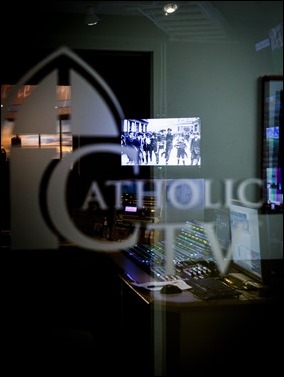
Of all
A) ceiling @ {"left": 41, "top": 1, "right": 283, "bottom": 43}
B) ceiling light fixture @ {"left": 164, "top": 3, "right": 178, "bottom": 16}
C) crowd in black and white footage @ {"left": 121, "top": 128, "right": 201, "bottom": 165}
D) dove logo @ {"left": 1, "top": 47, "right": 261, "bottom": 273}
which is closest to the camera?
ceiling @ {"left": 41, "top": 1, "right": 283, "bottom": 43}

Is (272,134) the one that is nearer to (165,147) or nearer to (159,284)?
(165,147)

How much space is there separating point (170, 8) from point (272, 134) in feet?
4.02

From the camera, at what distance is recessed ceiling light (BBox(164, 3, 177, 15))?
322 cm

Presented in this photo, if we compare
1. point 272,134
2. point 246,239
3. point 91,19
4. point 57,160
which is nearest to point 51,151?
point 57,160

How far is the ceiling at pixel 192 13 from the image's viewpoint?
3.07 m

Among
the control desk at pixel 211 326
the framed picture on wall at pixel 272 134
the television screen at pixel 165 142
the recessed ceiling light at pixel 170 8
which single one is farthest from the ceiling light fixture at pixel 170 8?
the control desk at pixel 211 326

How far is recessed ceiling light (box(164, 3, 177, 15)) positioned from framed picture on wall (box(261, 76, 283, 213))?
35.5 inches

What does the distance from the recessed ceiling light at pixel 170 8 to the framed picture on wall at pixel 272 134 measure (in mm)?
901

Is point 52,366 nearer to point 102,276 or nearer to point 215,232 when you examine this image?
point 215,232

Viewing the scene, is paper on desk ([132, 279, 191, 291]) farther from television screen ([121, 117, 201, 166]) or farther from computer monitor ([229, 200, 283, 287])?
television screen ([121, 117, 201, 166])

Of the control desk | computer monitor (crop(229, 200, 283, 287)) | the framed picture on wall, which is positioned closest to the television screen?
the framed picture on wall

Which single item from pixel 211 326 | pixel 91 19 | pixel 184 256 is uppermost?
pixel 91 19

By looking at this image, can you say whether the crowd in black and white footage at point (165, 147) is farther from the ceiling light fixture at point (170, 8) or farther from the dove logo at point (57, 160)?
the ceiling light fixture at point (170, 8)

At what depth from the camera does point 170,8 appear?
3262 millimetres
